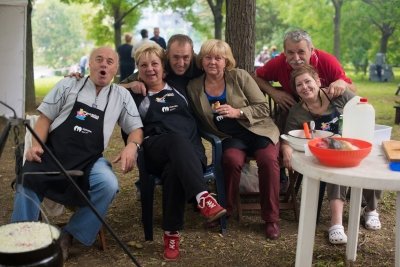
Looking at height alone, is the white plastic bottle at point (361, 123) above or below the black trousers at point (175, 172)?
above

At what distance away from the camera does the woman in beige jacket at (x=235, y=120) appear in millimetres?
3365

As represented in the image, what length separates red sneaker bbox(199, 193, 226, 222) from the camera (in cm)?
294

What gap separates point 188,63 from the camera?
3.63m

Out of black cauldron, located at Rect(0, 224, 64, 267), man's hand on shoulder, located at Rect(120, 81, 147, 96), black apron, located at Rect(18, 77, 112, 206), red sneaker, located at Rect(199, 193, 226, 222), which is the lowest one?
red sneaker, located at Rect(199, 193, 226, 222)

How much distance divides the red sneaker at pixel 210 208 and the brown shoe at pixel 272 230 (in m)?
0.57

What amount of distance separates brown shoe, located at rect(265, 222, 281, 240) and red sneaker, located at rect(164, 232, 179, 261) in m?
0.69

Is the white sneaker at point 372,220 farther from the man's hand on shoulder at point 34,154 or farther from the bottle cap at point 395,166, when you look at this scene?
the man's hand on shoulder at point 34,154

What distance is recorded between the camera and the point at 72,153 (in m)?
3.05

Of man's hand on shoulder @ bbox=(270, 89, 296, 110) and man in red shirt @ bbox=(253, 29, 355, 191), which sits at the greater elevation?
man in red shirt @ bbox=(253, 29, 355, 191)

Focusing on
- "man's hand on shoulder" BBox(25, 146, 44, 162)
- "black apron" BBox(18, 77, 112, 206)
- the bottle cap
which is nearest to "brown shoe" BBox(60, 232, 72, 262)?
"black apron" BBox(18, 77, 112, 206)

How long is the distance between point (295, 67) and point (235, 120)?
601 mm

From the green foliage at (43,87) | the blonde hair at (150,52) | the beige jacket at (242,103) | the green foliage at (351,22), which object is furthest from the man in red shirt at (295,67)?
the green foliage at (351,22)

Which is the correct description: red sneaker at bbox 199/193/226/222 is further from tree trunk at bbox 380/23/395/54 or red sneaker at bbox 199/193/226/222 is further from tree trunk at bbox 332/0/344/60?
tree trunk at bbox 380/23/395/54

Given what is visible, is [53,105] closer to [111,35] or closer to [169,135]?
[169,135]
